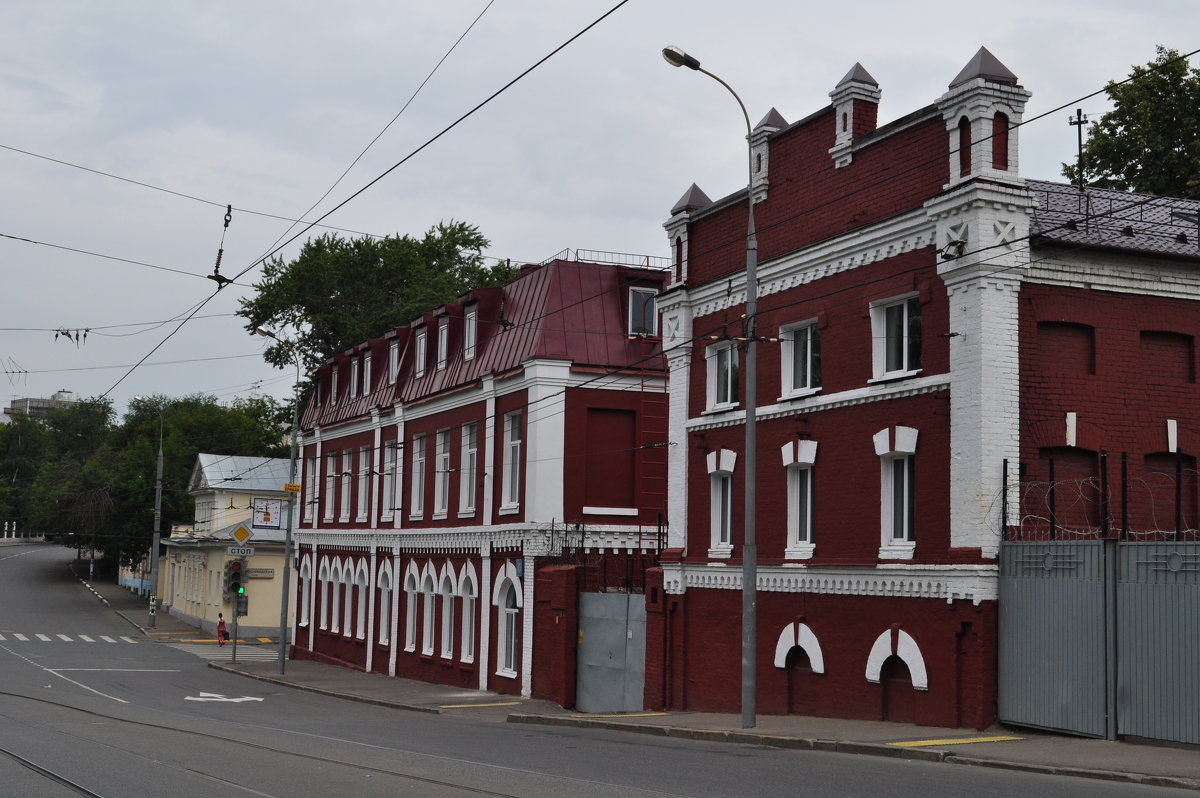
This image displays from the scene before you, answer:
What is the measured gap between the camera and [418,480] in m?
39.0

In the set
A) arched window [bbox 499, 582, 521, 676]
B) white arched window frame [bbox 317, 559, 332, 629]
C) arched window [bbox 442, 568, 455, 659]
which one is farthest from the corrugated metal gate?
white arched window frame [bbox 317, 559, 332, 629]

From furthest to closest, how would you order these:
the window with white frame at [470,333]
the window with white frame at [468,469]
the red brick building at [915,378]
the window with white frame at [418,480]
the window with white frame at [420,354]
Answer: the window with white frame at [420,354]
the window with white frame at [418,480]
the window with white frame at [470,333]
the window with white frame at [468,469]
the red brick building at [915,378]

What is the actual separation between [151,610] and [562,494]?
42.0m

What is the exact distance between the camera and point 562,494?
31250 mm

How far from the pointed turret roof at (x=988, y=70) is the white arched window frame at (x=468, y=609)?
20255 mm

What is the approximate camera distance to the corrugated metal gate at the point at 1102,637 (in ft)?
50.5

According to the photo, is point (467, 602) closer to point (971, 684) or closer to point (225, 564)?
point (971, 684)

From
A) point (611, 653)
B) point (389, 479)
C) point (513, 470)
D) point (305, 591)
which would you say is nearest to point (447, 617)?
point (513, 470)

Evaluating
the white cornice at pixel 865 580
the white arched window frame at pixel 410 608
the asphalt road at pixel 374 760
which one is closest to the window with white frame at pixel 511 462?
the asphalt road at pixel 374 760

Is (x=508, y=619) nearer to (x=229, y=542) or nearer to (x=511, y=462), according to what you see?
(x=511, y=462)

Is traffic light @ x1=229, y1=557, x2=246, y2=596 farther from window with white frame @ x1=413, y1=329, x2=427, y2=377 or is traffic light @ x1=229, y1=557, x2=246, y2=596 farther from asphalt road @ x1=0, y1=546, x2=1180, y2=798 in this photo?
asphalt road @ x1=0, y1=546, x2=1180, y2=798

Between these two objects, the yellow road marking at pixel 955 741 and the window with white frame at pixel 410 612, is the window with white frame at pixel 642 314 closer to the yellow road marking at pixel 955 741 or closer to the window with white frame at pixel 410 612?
the window with white frame at pixel 410 612

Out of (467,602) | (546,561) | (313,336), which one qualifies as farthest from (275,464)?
(546,561)

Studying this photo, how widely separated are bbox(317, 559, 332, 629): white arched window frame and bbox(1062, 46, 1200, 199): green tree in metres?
28.2
